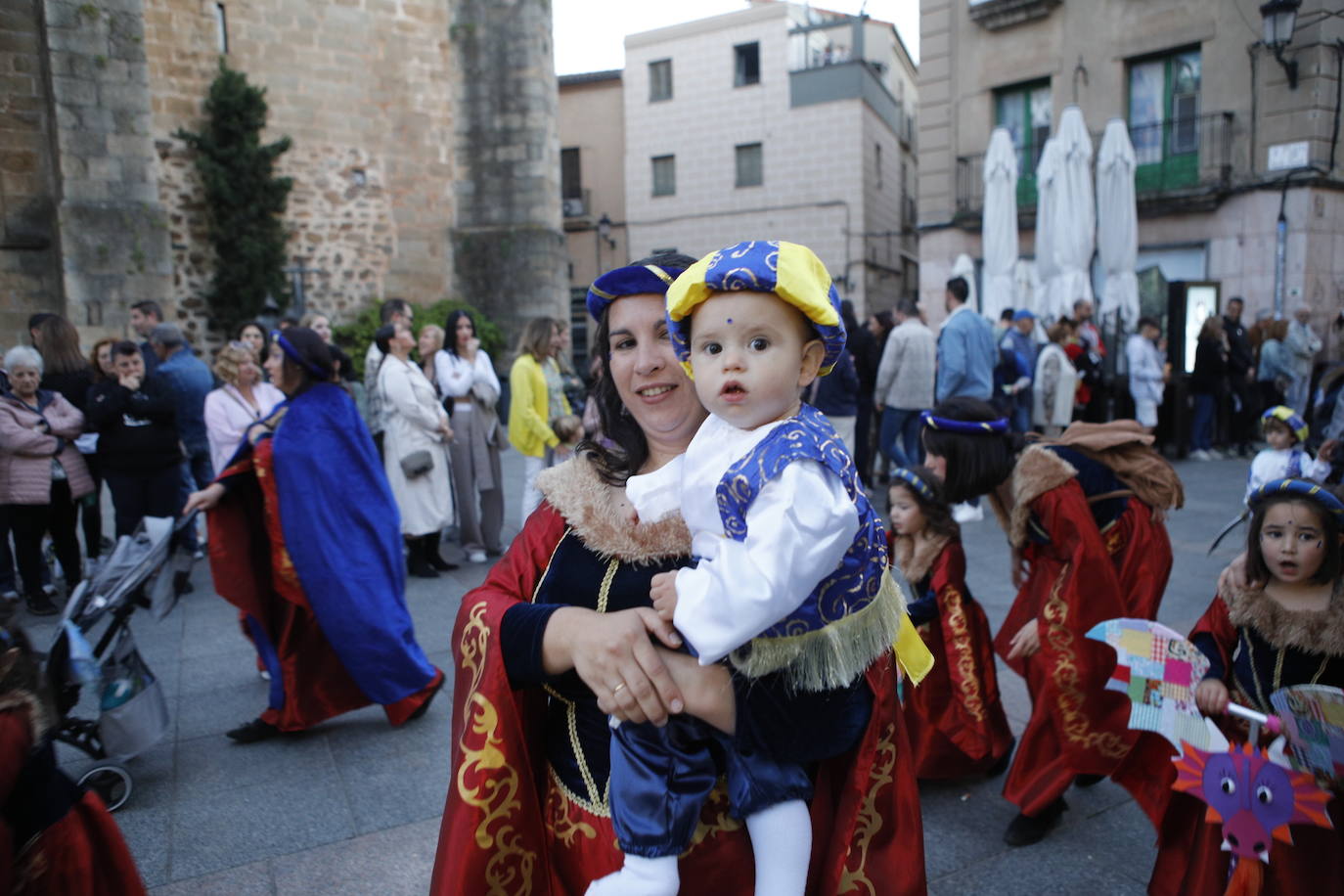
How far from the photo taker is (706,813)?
5.14ft

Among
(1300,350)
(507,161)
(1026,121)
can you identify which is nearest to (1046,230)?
(1300,350)

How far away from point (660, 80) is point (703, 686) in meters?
29.6

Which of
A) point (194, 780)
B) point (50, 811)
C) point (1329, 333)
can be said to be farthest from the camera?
point (1329, 333)

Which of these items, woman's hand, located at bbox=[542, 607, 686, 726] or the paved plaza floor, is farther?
the paved plaza floor

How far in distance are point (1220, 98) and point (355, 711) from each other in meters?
17.9

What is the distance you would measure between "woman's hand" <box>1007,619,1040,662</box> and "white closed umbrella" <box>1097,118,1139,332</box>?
11173mm

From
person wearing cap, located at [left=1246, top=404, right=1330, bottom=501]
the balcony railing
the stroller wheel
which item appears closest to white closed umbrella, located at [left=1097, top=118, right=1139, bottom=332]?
the balcony railing

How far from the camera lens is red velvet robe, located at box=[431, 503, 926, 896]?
155 cm

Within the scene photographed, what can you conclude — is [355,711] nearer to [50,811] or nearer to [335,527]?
[335,527]

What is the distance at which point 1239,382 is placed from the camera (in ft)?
41.1

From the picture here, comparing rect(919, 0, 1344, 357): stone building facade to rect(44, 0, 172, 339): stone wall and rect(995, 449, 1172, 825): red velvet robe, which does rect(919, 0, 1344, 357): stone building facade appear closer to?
rect(995, 449, 1172, 825): red velvet robe

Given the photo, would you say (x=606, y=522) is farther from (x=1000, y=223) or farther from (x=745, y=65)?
(x=745, y=65)

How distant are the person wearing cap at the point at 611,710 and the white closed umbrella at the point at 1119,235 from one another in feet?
42.7

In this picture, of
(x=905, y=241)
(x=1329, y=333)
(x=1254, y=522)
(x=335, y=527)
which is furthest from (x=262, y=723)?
(x=905, y=241)
